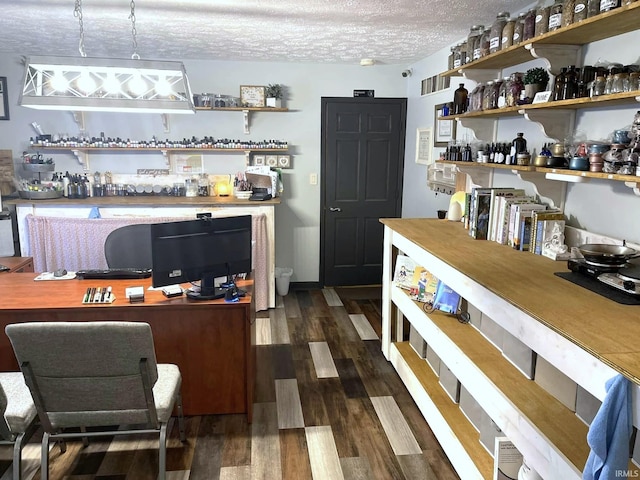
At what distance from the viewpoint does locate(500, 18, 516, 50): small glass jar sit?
2469 millimetres

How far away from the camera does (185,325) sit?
2666 millimetres

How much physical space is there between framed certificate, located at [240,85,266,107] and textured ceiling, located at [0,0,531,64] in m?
0.28

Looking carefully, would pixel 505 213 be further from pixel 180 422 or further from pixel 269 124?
pixel 269 124

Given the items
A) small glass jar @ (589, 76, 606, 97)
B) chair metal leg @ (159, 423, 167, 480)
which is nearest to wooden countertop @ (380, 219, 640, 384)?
small glass jar @ (589, 76, 606, 97)

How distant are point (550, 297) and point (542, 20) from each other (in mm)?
1274

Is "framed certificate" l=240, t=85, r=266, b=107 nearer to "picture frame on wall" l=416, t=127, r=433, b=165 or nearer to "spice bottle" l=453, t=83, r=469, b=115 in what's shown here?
"picture frame on wall" l=416, t=127, r=433, b=165

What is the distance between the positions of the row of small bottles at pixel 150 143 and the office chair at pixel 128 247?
1.53 meters

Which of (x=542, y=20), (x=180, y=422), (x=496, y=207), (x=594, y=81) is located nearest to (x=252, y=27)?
(x=542, y=20)

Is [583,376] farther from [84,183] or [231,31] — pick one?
[84,183]

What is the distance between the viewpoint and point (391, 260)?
3430 millimetres

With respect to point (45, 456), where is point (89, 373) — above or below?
above

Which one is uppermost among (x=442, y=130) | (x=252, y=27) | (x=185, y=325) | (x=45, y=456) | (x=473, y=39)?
(x=252, y=27)

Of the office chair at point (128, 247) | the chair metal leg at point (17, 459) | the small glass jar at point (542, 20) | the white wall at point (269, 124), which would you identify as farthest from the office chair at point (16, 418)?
the white wall at point (269, 124)

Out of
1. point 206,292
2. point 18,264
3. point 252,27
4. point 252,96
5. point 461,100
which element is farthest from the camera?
point 252,96
